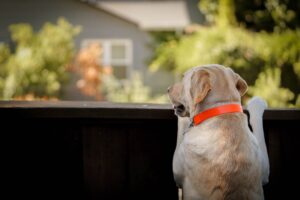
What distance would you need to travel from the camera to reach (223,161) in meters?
2.14

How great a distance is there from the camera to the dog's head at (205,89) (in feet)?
7.29

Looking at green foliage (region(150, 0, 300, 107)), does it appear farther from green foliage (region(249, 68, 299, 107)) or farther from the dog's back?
the dog's back

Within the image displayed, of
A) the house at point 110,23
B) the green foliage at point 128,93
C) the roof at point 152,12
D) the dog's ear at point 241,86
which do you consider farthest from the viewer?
the house at point 110,23

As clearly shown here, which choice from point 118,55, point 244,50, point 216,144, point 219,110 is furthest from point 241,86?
point 118,55

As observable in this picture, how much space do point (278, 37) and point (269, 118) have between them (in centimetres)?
961

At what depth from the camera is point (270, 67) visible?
36.9 feet

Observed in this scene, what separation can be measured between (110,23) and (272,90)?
27.6ft

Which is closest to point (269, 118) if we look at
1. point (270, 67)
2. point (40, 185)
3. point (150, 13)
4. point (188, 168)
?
point (188, 168)

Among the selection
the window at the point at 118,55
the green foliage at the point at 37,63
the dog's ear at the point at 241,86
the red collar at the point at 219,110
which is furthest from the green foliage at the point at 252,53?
the red collar at the point at 219,110

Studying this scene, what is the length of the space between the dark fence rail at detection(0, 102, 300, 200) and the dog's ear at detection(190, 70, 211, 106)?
0.95 feet

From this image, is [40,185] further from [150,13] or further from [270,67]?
[150,13]

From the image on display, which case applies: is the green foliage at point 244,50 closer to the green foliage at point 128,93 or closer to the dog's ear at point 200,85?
the green foliage at point 128,93

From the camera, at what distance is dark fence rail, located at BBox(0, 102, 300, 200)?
2455 mm

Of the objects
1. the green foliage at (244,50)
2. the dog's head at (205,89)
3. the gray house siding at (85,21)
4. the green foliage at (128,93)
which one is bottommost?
the green foliage at (128,93)
